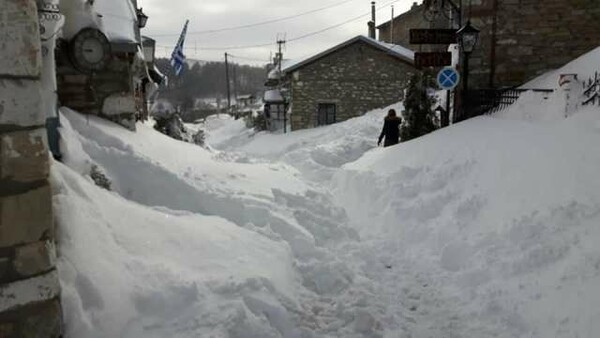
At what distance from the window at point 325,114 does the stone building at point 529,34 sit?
14156mm

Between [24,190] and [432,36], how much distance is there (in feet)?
34.9

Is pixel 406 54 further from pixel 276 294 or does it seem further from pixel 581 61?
pixel 276 294

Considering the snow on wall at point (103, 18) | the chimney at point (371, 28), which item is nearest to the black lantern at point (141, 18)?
the snow on wall at point (103, 18)

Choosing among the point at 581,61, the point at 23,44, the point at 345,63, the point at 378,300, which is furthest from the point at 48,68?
the point at 345,63

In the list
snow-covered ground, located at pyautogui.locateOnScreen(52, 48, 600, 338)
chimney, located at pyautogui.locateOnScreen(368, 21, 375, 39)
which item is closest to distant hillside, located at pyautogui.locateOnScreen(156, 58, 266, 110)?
chimney, located at pyautogui.locateOnScreen(368, 21, 375, 39)

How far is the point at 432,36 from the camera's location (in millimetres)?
12328

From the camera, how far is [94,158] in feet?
21.9

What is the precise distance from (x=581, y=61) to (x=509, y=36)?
207cm

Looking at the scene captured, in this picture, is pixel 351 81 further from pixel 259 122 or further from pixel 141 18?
pixel 141 18

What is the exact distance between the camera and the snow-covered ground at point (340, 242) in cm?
419

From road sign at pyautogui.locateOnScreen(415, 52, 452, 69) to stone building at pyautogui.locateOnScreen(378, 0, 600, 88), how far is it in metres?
1.32

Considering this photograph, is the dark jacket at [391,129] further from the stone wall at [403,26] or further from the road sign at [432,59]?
the stone wall at [403,26]

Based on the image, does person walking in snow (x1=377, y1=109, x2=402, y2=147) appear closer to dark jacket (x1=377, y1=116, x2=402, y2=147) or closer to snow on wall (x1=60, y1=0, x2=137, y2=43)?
dark jacket (x1=377, y1=116, x2=402, y2=147)

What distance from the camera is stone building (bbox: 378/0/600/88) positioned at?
12781 millimetres
